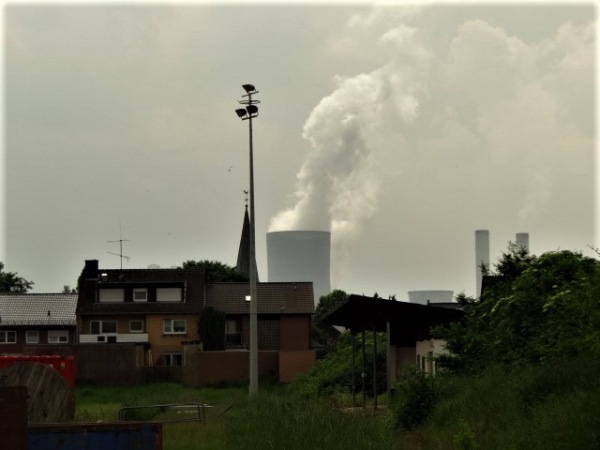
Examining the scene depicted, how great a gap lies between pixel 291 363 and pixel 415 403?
124 ft

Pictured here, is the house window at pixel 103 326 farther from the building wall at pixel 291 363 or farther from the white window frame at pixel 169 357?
the building wall at pixel 291 363

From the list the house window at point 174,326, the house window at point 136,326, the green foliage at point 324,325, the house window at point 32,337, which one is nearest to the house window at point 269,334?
the house window at point 174,326

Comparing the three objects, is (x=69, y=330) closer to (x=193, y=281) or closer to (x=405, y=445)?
(x=193, y=281)

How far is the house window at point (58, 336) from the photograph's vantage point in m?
80.3

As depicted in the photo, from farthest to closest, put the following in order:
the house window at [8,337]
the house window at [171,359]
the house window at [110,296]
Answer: the house window at [8,337]
the house window at [110,296]
the house window at [171,359]

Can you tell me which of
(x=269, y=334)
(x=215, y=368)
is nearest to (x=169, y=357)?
(x=269, y=334)

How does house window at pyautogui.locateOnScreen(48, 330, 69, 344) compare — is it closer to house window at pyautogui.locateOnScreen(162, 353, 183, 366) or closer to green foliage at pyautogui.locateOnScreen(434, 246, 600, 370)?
house window at pyautogui.locateOnScreen(162, 353, 183, 366)

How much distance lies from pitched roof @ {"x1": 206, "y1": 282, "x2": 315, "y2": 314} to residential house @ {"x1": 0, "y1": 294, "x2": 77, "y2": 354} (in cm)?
1179

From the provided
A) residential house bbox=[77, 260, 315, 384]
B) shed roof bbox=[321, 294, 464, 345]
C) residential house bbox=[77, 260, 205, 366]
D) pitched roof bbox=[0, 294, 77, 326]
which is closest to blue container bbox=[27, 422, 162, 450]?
shed roof bbox=[321, 294, 464, 345]

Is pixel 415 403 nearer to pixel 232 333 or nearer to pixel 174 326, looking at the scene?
pixel 232 333

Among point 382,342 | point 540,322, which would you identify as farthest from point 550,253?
point 382,342

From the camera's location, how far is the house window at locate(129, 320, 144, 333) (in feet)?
240

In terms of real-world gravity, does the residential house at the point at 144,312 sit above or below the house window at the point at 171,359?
above

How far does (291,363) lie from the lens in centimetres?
6125
